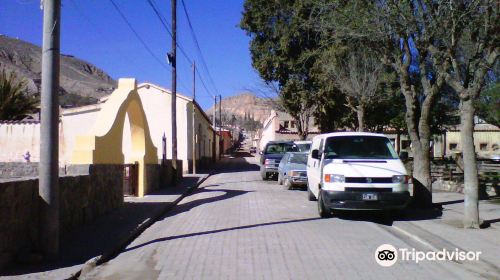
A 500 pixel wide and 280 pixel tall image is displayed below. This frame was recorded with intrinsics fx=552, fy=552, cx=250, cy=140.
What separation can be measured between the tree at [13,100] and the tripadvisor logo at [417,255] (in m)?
29.4

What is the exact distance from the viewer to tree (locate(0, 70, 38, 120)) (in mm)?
32844

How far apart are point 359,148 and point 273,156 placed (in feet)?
48.4

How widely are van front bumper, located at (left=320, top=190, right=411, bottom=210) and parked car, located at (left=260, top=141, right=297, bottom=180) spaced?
15035mm

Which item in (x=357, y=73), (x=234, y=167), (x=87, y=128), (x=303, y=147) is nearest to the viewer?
(x=303, y=147)

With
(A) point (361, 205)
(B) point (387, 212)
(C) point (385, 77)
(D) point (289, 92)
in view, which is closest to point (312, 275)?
(A) point (361, 205)

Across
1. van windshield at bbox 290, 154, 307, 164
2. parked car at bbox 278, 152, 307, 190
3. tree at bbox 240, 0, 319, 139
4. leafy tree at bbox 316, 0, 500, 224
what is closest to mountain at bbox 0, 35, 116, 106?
tree at bbox 240, 0, 319, 139

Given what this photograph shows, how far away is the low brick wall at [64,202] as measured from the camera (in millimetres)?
7578

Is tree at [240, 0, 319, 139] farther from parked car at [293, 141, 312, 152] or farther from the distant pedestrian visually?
the distant pedestrian

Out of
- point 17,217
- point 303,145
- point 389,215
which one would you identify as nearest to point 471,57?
point 389,215

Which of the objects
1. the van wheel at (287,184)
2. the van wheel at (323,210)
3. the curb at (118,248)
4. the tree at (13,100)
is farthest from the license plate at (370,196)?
the tree at (13,100)

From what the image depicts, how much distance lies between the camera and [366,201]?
1198 cm

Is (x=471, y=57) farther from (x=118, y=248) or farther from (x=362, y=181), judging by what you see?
(x=118, y=248)

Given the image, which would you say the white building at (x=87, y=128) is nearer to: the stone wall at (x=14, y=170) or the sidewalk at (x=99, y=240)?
the stone wall at (x=14, y=170)

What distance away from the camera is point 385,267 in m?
7.76
